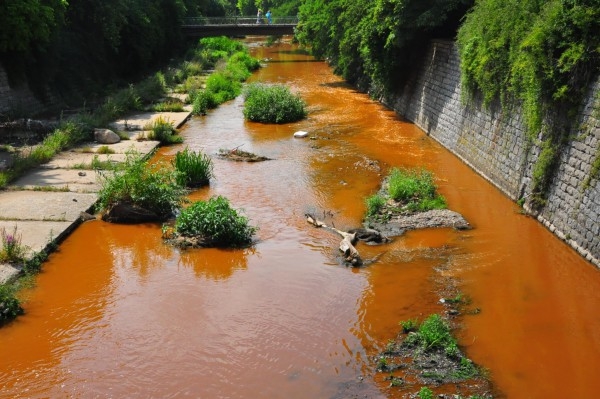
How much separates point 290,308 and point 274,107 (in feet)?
50.0

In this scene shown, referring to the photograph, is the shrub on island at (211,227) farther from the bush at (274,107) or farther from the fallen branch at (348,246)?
the bush at (274,107)

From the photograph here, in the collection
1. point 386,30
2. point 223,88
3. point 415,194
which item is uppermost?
point 386,30

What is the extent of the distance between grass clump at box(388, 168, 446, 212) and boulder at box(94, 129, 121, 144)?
370 inches

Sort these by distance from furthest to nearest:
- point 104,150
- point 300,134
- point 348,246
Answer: point 300,134 → point 104,150 → point 348,246

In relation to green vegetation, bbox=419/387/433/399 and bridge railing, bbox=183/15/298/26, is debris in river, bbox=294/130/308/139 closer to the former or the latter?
green vegetation, bbox=419/387/433/399

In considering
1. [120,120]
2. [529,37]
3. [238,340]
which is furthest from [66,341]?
[120,120]

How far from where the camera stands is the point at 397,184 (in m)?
13.6

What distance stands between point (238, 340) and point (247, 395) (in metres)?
1.25

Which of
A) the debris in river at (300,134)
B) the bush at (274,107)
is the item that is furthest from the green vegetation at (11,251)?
the bush at (274,107)

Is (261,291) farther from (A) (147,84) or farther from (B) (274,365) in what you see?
(A) (147,84)

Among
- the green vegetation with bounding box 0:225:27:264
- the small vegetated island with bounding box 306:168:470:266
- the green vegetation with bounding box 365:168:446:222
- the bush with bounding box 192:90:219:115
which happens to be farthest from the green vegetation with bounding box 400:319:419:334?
the bush with bounding box 192:90:219:115

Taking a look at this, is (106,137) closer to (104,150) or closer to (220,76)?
(104,150)

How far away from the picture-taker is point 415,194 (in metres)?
13.5

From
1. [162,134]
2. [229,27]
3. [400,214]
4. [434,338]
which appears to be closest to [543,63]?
[400,214]
